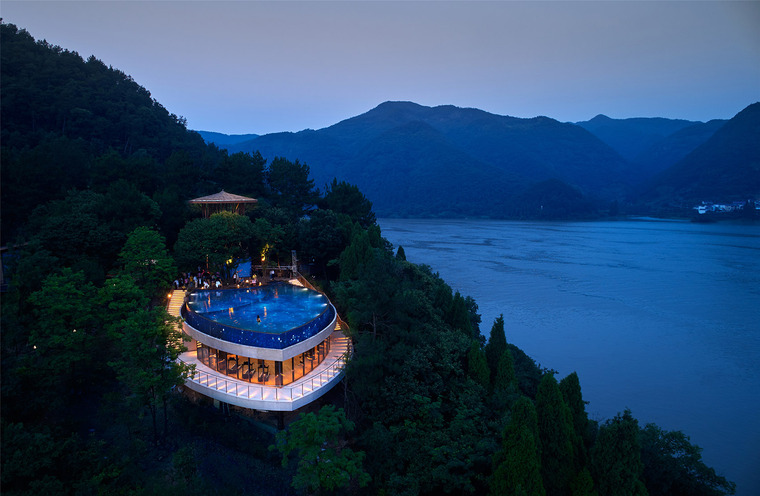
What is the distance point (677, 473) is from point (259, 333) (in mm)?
13120

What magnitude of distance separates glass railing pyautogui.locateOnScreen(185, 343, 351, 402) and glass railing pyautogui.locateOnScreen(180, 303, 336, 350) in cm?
131

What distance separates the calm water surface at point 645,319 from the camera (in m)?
19.3

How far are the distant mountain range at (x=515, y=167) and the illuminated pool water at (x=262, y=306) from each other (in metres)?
95.6

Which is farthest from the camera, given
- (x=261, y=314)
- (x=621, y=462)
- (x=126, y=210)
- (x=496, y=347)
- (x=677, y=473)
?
(x=126, y=210)

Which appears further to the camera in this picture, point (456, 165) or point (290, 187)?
point (456, 165)

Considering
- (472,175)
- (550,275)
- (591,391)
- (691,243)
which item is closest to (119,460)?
(591,391)

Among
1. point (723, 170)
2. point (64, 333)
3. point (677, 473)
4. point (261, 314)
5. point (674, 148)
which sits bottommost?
point (677, 473)

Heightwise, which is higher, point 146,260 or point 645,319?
point 146,260

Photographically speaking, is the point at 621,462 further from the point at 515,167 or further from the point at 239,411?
the point at 515,167

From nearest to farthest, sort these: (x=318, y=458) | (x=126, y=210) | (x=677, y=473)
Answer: (x=318, y=458) < (x=677, y=473) < (x=126, y=210)

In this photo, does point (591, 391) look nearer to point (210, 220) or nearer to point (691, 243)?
point (210, 220)

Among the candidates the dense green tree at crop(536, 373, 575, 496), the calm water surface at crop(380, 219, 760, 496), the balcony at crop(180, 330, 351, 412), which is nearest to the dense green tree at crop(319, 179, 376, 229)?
the calm water surface at crop(380, 219, 760, 496)

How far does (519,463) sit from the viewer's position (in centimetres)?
949

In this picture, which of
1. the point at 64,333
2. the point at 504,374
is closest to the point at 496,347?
the point at 504,374
